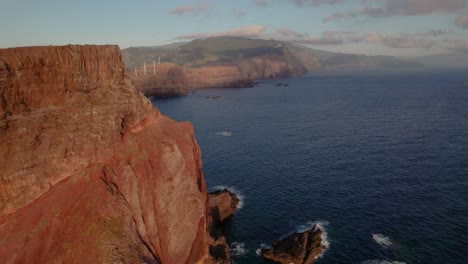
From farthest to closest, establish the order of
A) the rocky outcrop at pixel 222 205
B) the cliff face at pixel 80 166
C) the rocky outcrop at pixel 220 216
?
the rocky outcrop at pixel 222 205 < the rocky outcrop at pixel 220 216 < the cliff face at pixel 80 166

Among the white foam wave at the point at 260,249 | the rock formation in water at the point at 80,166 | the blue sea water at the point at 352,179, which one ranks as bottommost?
the white foam wave at the point at 260,249

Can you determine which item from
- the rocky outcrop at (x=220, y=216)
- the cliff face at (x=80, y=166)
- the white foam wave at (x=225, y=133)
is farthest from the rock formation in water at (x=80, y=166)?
the white foam wave at (x=225, y=133)

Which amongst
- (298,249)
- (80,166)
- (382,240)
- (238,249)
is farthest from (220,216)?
→ (80,166)

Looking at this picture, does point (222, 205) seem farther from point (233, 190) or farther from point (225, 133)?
point (225, 133)

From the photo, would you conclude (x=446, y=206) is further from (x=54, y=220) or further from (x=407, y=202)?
(x=54, y=220)

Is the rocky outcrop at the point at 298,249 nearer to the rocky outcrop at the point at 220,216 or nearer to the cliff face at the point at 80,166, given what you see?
the rocky outcrop at the point at 220,216
